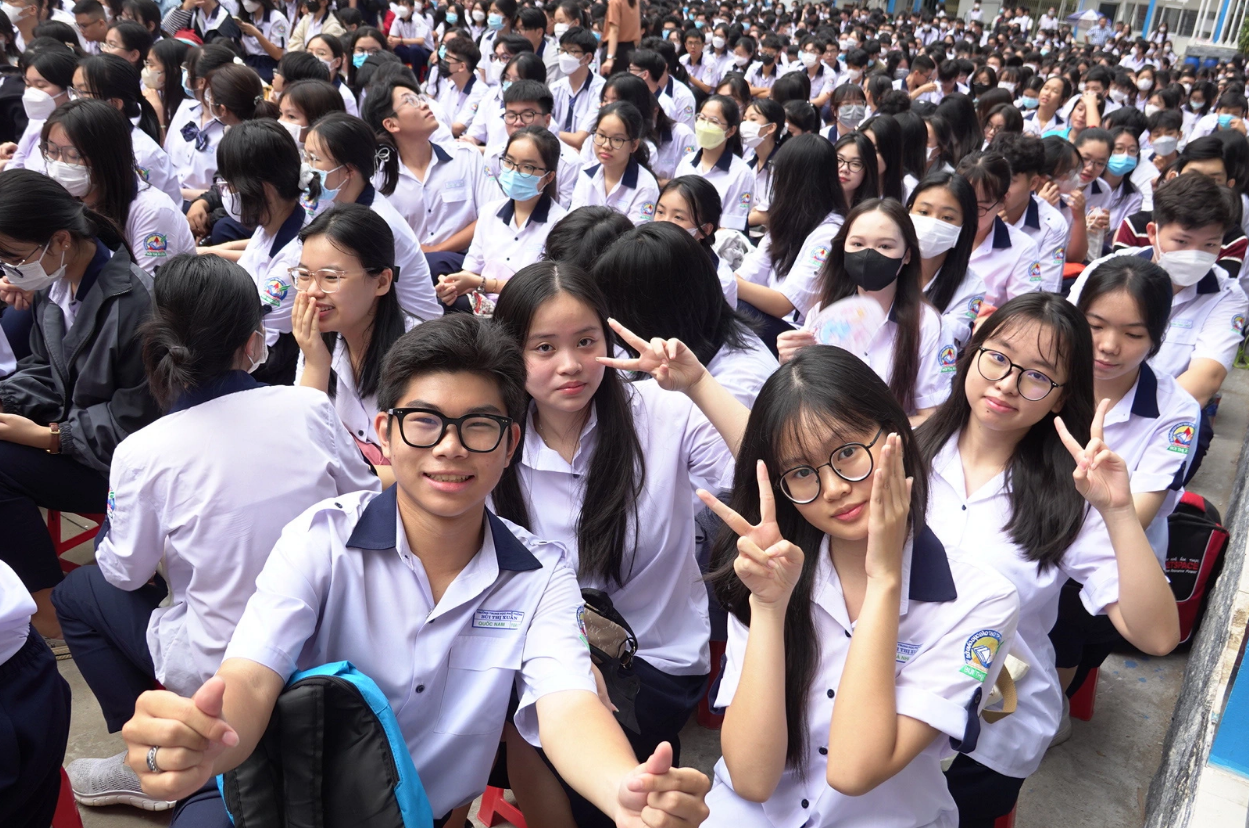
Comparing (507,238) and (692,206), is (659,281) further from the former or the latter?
(507,238)

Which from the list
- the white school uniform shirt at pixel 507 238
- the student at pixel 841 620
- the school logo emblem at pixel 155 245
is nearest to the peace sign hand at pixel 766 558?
the student at pixel 841 620

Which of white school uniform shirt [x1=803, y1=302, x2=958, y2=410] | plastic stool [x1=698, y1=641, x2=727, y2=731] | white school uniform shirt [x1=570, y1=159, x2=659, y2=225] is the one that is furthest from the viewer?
white school uniform shirt [x1=570, y1=159, x2=659, y2=225]

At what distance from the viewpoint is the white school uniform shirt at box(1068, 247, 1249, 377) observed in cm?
346

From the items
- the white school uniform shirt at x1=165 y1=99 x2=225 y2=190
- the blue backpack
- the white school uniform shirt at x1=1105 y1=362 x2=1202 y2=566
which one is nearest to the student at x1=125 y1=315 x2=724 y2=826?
the blue backpack

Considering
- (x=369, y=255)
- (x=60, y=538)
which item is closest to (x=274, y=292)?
(x=369, y=255)

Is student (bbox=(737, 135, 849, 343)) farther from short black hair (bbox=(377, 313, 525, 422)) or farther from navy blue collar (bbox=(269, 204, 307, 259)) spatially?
short black hair (bbox=(377, 313, 525, 422))

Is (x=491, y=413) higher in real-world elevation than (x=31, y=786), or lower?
higher

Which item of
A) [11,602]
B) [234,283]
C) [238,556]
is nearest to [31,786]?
[11,602]

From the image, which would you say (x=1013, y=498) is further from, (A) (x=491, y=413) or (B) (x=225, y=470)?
(B) (x=225, y=470)

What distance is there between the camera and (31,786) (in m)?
1.71

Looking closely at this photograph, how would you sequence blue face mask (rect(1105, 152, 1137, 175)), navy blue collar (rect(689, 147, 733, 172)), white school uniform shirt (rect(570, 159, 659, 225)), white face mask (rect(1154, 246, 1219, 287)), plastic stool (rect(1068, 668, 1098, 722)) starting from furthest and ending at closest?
blue face mask (rect(1105, 152, 1137, 175)) → navy blue collar (rect(689, 147, 733, 172)) → white school uniform shirt (rect(570, 159, 659, 225)) → white face mask (rect(1154, 246, 1219, 287)) → plastic stool (rect(1068, 668, 1098, 722))

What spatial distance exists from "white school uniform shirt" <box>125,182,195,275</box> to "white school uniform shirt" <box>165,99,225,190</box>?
165 centimetres

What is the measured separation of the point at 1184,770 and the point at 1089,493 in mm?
734

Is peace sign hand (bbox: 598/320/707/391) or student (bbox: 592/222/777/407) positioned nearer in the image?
peace sign hand (bbox: 598/320/707/391)
